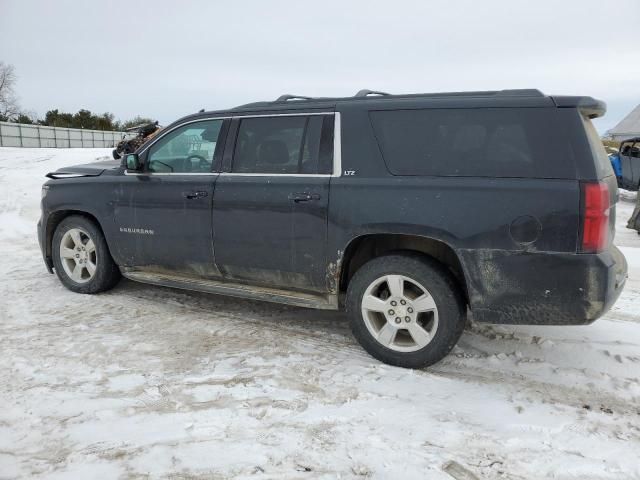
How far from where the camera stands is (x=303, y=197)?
3.75 metres

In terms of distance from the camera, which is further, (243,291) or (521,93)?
(243,291)

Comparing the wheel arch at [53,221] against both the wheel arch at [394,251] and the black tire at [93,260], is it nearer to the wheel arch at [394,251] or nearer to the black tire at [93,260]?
the black tire at [93,260]

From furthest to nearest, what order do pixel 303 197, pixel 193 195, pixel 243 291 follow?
pixel 193 195 → pixel 243 291 → pixel 303 197

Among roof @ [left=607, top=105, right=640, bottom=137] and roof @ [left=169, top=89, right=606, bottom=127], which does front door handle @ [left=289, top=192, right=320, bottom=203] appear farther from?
roof @ [left=607, top=105, right=640, bottom=137]

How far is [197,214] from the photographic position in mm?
4262

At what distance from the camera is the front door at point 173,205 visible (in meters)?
4.28

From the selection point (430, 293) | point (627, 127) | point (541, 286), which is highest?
point (627, 127)

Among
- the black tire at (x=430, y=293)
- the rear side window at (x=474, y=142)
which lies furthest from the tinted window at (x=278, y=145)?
the black tire at (x=430, y=293)

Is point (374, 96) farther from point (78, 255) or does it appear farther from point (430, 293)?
point (78, 255)

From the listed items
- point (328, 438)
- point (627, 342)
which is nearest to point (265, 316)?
point (328, 438)

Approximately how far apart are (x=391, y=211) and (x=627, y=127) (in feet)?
196

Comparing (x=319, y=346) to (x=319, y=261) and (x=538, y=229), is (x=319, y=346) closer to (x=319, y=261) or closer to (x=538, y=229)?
(x=319, y=261)

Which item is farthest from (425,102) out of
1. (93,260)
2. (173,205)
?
(93,260)

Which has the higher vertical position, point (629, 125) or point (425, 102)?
point (629, 125)
